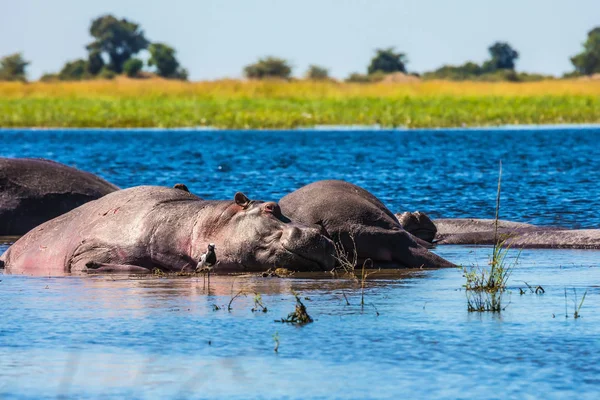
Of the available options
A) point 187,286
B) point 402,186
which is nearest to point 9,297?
point 187,286

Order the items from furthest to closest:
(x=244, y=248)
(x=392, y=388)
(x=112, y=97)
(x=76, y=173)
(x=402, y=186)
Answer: (x=112, y=97), (x=402, y=186), (x=76, y=173), (x=244, y=248), (x=392, y=388)

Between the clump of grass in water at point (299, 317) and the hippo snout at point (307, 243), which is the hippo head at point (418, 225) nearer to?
the hippo snout at point (307, 243)

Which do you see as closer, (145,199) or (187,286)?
(187,286)

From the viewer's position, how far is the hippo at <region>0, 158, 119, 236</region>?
528 inches

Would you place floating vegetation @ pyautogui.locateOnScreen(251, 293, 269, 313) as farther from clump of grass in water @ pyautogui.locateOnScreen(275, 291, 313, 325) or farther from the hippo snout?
the hippo snout

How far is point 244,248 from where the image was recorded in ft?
31.4

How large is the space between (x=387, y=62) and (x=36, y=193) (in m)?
101

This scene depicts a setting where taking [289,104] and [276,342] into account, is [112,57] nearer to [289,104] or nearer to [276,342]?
[289,104]

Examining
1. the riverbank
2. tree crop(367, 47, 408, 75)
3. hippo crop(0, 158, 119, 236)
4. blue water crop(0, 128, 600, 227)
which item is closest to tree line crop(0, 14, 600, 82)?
tree crop(367, 47, 408, 75)

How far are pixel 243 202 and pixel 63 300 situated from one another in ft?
7.48

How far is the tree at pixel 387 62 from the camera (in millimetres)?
113188

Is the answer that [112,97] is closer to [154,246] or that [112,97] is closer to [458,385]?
[154,246]

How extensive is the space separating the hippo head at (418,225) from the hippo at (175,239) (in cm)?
279

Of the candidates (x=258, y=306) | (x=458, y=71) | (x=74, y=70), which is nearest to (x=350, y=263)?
(x=258, y=306)
